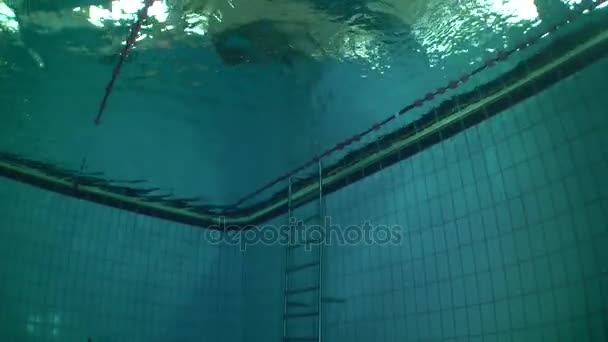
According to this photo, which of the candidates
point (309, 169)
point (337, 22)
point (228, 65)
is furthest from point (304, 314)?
point (337, 22)

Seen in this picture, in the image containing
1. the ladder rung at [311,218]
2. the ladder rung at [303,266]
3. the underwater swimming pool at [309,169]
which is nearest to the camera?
the underwater swimming pool at [309,169]

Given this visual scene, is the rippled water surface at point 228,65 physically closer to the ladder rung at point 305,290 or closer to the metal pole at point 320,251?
the metal pole at point 320,251

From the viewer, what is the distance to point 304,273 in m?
6.20

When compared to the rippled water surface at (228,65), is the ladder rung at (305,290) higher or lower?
lower

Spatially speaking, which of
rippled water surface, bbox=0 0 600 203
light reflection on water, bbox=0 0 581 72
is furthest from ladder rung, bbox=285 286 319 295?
light reflection on water, bbox=0 0 581 72

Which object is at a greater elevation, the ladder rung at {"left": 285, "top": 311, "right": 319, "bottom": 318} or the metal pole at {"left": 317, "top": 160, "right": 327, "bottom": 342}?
the metal pole at {"left": 317, "top": 160, "right": 327, "bottom": 342}

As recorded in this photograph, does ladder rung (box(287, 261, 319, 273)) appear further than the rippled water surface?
Yes

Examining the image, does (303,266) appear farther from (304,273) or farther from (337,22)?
(337,22)

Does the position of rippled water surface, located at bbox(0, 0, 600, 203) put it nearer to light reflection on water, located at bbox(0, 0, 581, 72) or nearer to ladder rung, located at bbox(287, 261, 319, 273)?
light reflection on water, located at bbox(0, 0, 581, 72)

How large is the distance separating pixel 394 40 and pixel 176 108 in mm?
2640

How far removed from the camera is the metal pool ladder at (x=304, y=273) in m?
5.73

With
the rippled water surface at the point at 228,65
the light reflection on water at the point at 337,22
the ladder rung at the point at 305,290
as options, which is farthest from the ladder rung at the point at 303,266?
the light reflection on water at the point at 337,22

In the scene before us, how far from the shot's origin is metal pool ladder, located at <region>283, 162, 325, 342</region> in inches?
226

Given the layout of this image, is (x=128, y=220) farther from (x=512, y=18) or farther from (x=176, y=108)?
(x=512, y=18)
